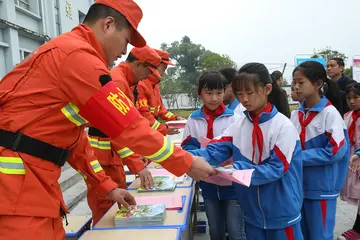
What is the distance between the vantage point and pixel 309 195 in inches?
88.4

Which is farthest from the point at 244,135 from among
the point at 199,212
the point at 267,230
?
the point at 199,212

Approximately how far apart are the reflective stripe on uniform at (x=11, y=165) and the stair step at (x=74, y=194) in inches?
140

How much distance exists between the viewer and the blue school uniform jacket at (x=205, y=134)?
2459 millimetres

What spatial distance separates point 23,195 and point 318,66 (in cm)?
213

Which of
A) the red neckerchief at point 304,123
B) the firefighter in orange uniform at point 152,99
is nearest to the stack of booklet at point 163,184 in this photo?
the red neckerchief at point 304,123

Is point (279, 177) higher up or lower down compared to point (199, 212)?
higher up

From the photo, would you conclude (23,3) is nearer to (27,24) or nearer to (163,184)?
(27,24)

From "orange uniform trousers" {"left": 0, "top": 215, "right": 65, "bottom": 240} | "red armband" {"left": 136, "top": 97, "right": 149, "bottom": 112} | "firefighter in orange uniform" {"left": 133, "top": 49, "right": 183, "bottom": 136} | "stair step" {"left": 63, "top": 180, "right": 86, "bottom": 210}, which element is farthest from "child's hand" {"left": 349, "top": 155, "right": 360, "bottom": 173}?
"stair step" {"left": 63, "top": 180, "right": 86, "bottom": 210}

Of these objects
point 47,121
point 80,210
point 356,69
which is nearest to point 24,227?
point 47,121

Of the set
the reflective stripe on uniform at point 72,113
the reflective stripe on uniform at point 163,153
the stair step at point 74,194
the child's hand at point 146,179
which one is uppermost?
the reflective stripe on uniform at point 72,113

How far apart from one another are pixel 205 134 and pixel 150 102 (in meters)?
2.27

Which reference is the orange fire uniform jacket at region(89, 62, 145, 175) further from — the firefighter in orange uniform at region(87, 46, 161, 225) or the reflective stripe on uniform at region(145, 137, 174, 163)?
the reflective stripe on uniform at region(145, 137, 174, 163)

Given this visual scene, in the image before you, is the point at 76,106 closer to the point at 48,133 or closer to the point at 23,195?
the point at 48,133

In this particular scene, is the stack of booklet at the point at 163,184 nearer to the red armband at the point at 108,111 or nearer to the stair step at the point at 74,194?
the red armband at the point at 108,111
